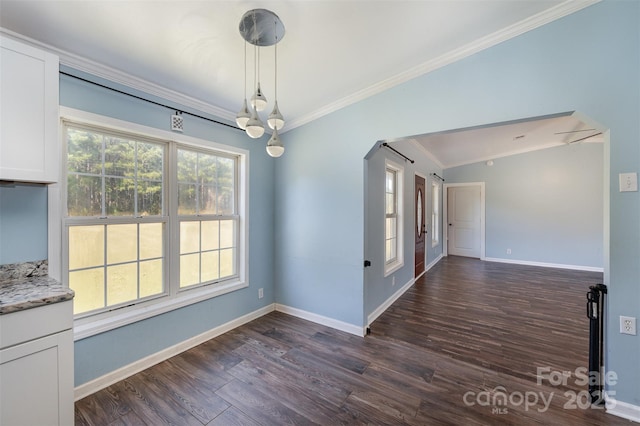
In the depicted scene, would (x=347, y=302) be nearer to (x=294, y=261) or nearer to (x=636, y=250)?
(x=294, y=261)

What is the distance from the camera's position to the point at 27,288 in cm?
143

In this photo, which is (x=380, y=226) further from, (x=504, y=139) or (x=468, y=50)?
(x=504, y=139)

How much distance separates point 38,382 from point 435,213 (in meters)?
7.13

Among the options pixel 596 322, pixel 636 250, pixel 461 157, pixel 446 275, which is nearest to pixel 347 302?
pixel 596 322

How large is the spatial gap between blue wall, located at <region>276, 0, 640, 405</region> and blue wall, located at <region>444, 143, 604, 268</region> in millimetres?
5469

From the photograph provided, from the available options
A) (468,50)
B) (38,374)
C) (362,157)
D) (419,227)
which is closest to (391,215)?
(362,157)

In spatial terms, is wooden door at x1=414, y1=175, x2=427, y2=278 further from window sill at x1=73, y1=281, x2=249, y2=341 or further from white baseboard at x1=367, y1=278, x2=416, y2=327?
window sill at x1=73, y1=281, x2=249, y2=341

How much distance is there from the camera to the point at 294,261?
332cm

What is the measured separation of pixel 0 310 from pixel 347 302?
8.45 ft

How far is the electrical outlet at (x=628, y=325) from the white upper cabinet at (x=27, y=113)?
3828 mm

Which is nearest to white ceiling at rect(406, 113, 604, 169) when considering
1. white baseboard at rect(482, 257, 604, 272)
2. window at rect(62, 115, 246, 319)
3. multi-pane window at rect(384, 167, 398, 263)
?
multi-pane window at rect(384, 167, 398, 263)

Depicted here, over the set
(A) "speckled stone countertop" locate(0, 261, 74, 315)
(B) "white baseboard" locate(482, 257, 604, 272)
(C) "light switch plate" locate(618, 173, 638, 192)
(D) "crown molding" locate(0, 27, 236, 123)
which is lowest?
(B) "white baseboard" locate(482, 257, 604, 272)

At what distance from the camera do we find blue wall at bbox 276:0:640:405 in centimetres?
167

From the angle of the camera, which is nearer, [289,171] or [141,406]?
[141,406]
